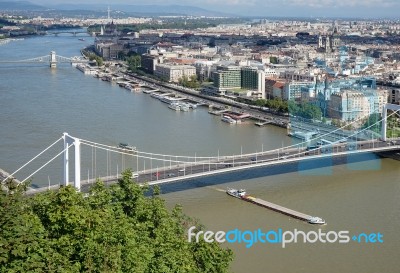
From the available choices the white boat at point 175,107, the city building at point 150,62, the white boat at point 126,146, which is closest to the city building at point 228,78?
the white boat at point 175,107

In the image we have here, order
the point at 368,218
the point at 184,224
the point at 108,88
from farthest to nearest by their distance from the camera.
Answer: the point at 108,88 → the point at 368,218 → the point at 184,224

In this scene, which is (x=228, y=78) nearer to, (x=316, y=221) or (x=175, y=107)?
(x=175, y=107)

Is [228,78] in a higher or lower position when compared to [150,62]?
lower

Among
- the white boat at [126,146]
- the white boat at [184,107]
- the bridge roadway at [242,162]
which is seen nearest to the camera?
the bridge roadway at [242,162]

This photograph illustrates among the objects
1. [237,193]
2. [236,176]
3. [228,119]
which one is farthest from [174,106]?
[237,193]

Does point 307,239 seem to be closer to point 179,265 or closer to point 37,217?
point 179,265

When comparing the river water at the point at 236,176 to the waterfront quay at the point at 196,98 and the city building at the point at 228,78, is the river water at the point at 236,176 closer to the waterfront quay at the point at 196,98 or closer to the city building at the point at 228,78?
the waterfront quay at the point at 196,98

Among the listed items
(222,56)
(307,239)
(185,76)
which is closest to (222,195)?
(307,239)
